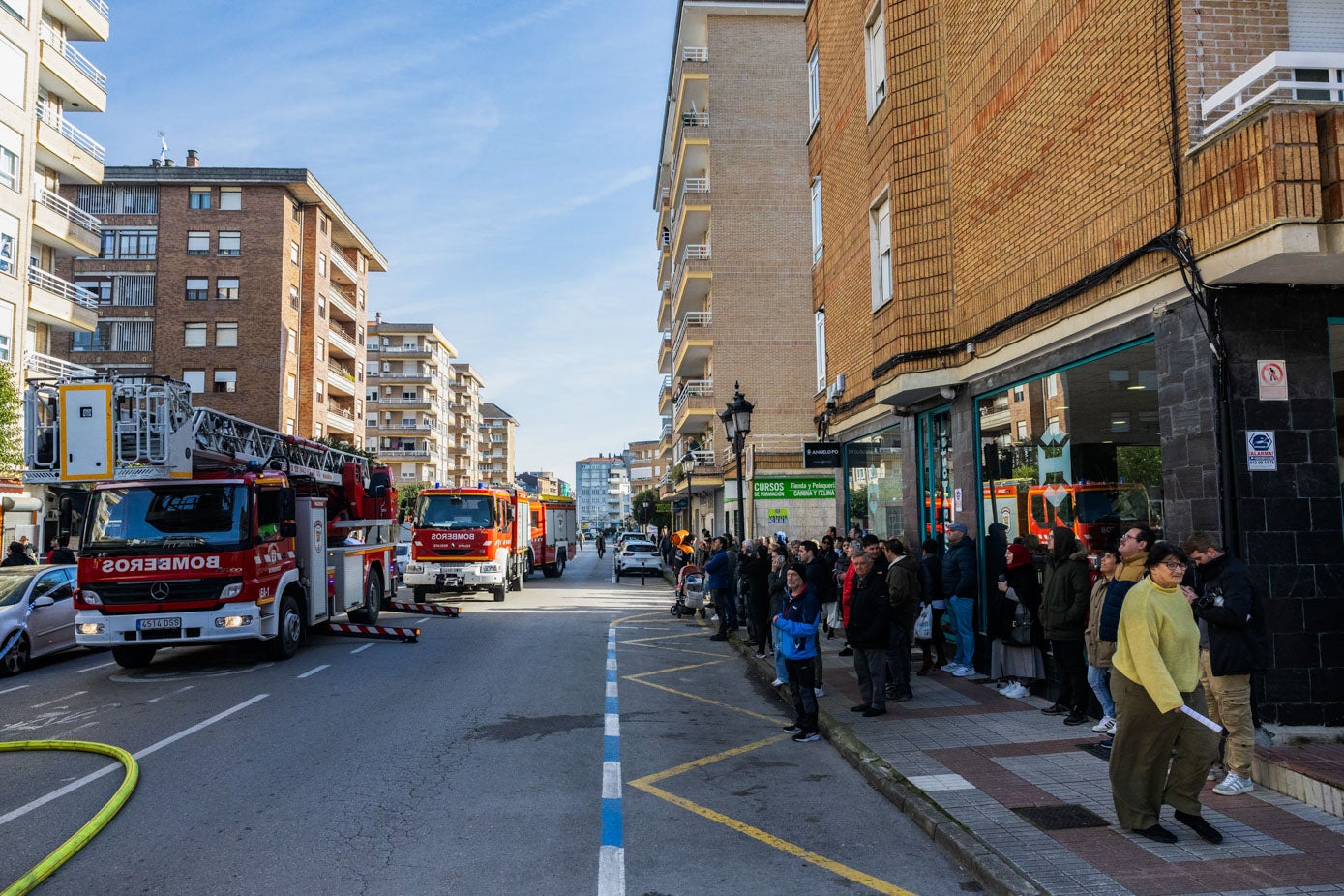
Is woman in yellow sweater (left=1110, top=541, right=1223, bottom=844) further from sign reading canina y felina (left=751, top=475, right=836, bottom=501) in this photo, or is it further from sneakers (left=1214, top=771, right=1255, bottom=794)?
sign reading canina y felina (left=751, top=475, right=836, bottom=501)

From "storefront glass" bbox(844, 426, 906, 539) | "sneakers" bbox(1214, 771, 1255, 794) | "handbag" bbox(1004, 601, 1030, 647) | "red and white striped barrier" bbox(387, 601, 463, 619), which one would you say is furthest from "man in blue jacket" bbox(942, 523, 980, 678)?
"red and white striped barrier" bbox(387, 601, 463, 619)

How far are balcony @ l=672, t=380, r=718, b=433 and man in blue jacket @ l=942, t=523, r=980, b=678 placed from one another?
27044 millimetres

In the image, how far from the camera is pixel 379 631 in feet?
50.6

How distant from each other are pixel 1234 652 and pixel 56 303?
35.7 meters

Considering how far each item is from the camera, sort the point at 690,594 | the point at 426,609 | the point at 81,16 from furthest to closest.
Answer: the point at 81,16
the point at 690,594
the point at 426,609

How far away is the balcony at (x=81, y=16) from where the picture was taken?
106ft

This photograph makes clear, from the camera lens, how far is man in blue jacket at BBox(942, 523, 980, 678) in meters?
10.9

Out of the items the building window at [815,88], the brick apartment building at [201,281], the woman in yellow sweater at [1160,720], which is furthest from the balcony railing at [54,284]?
the woman in yellow sweater at [1160,720]

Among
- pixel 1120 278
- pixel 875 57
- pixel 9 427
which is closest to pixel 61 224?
pixel 9 427

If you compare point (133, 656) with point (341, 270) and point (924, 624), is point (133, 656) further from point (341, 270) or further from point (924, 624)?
point (341, 270)

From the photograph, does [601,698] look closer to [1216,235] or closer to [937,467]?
Result: [937,467]

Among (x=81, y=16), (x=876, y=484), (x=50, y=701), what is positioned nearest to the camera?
(x=50, y=701)

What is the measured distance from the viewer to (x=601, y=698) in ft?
34.3

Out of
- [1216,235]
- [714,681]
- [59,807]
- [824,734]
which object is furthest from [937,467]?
[59,807]
